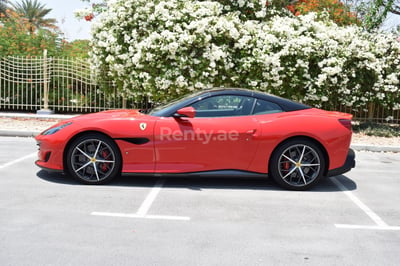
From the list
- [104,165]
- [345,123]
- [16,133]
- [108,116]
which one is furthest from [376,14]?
[104,165]

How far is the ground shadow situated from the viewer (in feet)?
20.0

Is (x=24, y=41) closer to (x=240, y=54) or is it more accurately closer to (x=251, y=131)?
(x=240, y=54)

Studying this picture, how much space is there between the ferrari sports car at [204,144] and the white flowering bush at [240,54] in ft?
17.7

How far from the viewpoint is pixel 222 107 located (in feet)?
19.6

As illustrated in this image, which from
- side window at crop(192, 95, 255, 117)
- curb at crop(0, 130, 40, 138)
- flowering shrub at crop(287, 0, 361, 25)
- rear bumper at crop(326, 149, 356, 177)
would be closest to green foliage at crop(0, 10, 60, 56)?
curb at crop(0, 130, 40, 138)

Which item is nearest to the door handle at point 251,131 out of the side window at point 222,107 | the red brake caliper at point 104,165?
the side window at point 222,107

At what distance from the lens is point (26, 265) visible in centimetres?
352

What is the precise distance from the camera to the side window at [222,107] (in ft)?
19.5

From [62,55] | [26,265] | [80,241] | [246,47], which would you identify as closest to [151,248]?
[80,241]

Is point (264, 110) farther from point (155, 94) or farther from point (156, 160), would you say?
point (155, 94)

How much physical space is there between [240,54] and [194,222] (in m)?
7.64

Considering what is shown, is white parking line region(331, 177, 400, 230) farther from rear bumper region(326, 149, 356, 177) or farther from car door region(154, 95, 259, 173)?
car door region(154, 95, 259, 173)

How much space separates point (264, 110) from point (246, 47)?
5.65 metres

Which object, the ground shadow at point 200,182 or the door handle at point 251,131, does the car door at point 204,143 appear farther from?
the ground shadow at point 200,182
